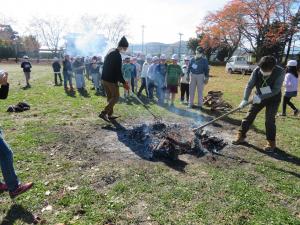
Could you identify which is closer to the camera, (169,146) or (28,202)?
(28,202)

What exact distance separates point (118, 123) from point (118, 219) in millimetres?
4319

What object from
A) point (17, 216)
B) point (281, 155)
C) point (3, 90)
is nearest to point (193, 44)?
point (281, 155)

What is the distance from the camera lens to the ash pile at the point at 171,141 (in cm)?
538

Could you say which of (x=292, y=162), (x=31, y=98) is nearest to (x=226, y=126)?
(x=292, y=162)

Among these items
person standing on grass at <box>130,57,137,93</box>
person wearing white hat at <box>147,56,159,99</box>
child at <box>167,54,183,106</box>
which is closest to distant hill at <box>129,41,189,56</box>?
person standing on grass at <box>130,57,137,93</box>

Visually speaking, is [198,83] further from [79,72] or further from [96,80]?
[79,72]

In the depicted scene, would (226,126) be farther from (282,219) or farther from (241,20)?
(241,20)

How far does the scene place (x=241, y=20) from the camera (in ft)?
107

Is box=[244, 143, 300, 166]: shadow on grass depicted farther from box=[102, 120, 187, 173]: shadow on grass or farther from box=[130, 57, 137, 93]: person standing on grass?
box=[130, 57, 137, 93]: person standing on grass

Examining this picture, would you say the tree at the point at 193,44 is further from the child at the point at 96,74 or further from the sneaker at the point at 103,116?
the sneaker at the point at 103,116

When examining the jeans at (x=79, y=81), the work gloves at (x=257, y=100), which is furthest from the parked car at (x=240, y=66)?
the work gloves at (x=257, y=100)

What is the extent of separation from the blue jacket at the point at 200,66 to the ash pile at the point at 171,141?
328 centimetres

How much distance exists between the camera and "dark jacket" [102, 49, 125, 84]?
24.1 ft

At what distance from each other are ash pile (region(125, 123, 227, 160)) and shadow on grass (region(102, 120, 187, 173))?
0.15 feet
